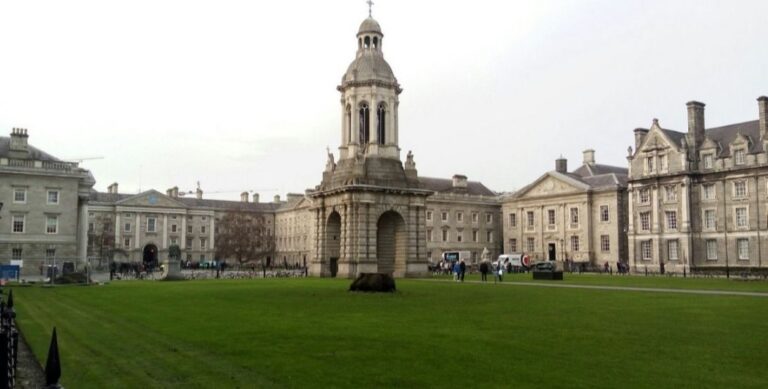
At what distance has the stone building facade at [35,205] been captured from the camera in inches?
2258

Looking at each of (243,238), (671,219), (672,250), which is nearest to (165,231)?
(243,238)

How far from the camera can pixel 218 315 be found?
19.3 metres

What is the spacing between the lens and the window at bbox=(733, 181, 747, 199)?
212ft

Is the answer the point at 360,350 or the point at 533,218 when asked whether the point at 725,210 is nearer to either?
the point at 533,218

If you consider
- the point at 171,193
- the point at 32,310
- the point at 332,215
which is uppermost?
the point at 171,193

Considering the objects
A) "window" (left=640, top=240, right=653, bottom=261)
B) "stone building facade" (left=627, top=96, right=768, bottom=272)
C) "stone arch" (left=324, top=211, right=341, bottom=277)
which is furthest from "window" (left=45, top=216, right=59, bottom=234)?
"window" (left=640, top=240, right=653, bottom=261)

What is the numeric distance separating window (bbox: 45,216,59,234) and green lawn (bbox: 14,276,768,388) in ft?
129

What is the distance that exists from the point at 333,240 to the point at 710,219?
38.4m

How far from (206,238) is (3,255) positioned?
64.9 meters

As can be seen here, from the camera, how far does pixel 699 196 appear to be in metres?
68.8

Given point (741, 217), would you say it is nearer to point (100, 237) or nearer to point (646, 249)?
point (646, 249)

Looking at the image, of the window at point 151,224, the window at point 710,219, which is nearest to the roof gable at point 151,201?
the window at point 151,224

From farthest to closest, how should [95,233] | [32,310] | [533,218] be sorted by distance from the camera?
[95,233] < [533,218] < [32,310]

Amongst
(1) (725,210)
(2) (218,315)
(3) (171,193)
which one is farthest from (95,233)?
(2) (218,315)
